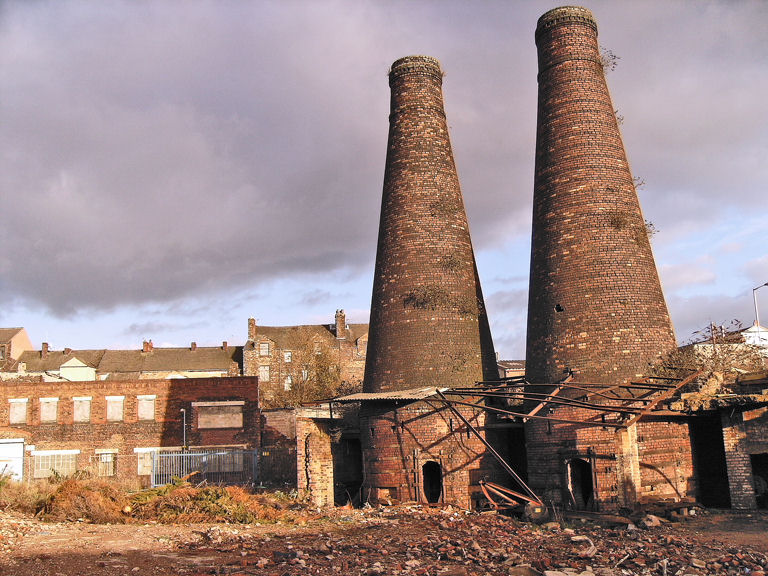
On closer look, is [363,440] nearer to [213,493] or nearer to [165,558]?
[213,493]

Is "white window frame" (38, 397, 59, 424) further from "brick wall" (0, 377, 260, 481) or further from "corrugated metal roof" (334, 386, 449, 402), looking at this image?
"corrugated metal roof" (334, 386, 449, 402)

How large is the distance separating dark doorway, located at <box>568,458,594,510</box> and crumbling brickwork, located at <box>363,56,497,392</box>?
3.84 meters

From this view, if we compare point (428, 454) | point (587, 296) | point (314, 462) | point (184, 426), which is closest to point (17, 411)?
point (184, 426)

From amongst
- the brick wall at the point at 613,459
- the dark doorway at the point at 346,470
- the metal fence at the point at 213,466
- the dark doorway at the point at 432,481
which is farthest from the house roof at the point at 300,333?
the brick wall at the point at 613,459

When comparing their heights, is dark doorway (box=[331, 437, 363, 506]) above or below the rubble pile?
above

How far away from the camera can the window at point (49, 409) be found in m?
33.5

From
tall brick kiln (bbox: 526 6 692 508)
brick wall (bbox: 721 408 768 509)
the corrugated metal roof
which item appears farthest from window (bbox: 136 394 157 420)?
brick wall (bbox: 721 408 768 509)

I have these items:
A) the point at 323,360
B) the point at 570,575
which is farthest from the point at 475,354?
the point at 323,360

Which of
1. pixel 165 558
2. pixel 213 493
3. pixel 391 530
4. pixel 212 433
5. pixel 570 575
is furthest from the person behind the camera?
pixel 212 433

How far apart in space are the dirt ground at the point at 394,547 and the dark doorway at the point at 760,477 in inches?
49.3

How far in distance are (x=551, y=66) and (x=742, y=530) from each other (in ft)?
41.8

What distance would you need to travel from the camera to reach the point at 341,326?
5894 cm

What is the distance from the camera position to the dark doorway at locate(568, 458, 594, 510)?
1712 cm

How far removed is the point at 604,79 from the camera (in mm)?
20719
